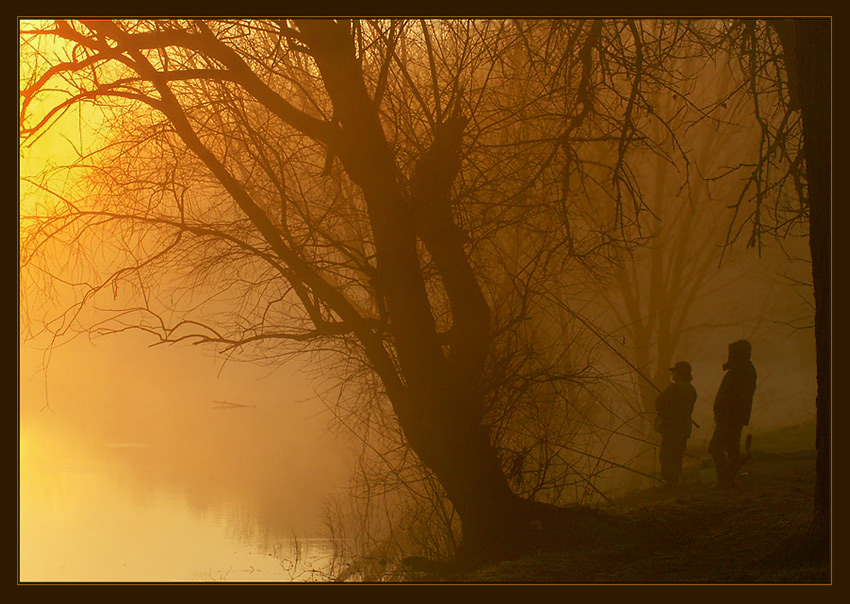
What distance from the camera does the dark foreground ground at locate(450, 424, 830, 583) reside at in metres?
3.83

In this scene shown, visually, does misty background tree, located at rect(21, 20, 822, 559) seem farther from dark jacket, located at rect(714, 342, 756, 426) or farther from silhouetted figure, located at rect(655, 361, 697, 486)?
dark jacket, located at rect(714, 342, 756, 426)

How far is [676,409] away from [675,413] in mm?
23

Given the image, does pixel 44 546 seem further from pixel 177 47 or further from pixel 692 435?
pixel 692 435

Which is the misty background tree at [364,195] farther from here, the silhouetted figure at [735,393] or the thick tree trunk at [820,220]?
the silhouetted figure at [735,393]

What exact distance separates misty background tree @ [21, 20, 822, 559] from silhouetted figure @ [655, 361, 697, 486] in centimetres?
58

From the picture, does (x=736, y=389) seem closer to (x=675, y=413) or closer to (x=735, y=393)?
(x=735, y=393)

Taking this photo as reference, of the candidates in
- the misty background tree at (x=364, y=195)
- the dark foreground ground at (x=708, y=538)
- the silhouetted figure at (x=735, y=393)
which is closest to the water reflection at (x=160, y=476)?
the misty background tree at (x=364, y=195)

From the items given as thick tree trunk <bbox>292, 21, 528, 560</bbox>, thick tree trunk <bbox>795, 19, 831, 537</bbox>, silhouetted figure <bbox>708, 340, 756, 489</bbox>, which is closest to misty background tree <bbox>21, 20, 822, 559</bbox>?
thick tree trunk <bbox>292, 21, 528, 560</bbox>

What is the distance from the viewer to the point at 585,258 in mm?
4426

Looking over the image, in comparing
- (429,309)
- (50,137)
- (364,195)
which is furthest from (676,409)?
(50,137)

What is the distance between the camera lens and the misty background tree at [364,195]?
13.8 ft

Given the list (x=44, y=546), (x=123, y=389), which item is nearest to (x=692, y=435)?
(x=123, y=389)

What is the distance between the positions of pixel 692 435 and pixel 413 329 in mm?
1679

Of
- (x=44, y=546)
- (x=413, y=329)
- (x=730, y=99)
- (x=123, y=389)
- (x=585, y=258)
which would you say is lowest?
(x=44, y=546)
